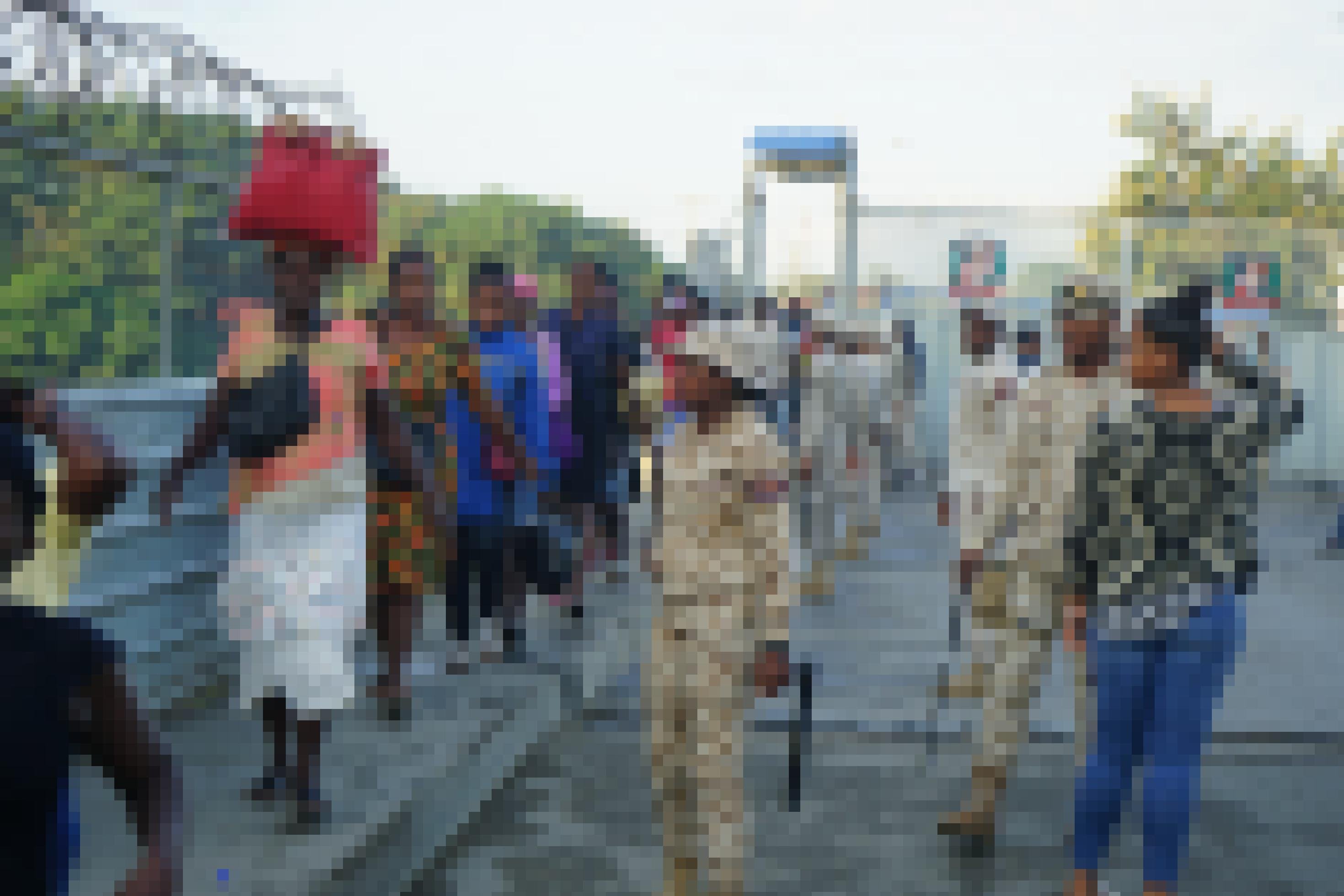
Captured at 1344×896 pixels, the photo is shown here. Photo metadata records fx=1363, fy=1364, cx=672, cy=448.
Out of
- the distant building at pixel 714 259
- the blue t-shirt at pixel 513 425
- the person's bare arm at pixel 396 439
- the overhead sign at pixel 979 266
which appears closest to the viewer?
the person's bare arm at pixel 396 439

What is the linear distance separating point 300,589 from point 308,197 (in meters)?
1.30

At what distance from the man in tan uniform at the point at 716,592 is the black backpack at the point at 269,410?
1335 mm

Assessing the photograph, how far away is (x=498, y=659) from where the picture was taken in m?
7.40

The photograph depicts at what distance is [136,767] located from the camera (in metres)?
2.04

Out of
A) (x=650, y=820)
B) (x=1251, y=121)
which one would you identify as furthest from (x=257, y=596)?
(x=1251, y=121)

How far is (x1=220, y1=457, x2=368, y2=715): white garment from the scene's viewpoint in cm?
452

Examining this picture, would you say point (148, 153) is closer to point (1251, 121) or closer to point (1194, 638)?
point (1194, 638)

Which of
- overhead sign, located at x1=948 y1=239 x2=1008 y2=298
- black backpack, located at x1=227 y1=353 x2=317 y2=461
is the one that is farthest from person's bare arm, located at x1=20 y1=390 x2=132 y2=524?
overhead sign, located at x1=948 y1=239 x2=1008 y2=298

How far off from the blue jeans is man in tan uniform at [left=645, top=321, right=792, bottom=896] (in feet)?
3.23

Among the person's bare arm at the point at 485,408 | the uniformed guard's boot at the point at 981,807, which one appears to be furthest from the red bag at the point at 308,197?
the uniformed guard's boot at the point at 981,807

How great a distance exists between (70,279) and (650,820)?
470 centimetres

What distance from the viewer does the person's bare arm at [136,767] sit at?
78.1 inches

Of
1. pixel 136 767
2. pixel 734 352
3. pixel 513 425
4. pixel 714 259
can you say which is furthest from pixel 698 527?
pixel 714 259

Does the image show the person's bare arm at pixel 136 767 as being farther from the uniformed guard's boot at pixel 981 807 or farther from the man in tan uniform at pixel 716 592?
the uniformed guard's boot at pixel 981 807
